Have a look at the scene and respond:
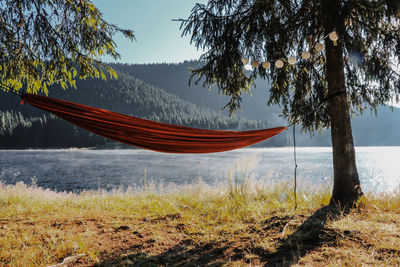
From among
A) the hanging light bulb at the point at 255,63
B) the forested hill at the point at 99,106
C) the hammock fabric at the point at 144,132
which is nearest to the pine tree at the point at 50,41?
the hammock fabric at the point at 144,132

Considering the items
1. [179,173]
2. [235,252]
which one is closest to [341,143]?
[235,252]

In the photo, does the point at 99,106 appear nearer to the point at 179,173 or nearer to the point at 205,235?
the point at 179,173

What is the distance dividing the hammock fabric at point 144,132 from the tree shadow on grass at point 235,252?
0.77 m

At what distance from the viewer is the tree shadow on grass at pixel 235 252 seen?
56.1 inches

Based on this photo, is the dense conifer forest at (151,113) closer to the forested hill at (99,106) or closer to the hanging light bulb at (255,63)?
the forested hill at (99,106)

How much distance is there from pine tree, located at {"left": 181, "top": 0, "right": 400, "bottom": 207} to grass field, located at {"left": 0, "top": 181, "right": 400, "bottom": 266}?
54cm

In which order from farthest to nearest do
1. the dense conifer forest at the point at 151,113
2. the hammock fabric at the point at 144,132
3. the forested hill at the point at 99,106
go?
the dense conifer forest at the point at 151,113 → the forested hill at the point at 99,106 → the hammock fabric at the point at 144,132

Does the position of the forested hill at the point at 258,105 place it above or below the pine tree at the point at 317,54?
above

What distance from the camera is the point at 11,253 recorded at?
1.56m

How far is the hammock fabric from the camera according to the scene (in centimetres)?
180

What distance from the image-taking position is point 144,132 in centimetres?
193

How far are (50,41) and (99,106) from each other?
6691 centimetres

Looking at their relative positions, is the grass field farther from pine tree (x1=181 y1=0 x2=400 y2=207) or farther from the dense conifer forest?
the dense conifer forest

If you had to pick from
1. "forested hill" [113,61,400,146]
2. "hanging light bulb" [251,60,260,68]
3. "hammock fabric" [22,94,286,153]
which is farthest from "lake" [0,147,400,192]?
"forested hill" [113,61,400,146]
